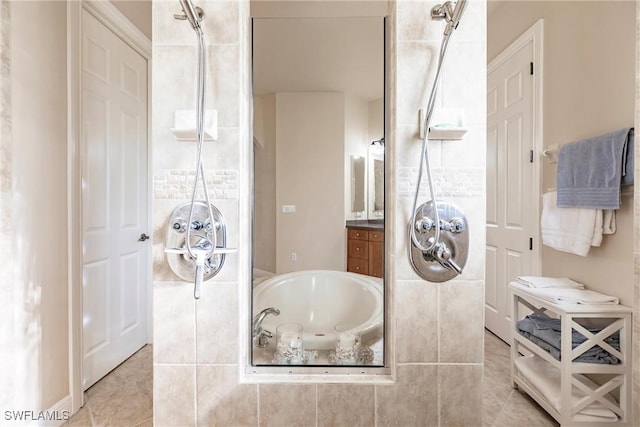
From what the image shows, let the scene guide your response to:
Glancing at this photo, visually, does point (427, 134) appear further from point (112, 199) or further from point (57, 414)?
point (57, 414)

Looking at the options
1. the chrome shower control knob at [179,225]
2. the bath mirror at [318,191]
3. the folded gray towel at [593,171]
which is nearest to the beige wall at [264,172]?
the bath mirror at [318,191]

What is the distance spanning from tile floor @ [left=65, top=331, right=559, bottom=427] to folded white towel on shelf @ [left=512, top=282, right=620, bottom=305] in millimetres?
352

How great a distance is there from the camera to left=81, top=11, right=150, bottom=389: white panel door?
1.80 m

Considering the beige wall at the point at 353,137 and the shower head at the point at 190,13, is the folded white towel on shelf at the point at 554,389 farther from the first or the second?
the shower head at the point at 190,13

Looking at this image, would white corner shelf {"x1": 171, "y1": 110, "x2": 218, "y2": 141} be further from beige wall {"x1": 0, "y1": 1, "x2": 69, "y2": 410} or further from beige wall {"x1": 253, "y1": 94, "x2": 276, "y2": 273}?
beige wall {"x1": 0, "y1": 1, "x2": 69, "y2": 410}

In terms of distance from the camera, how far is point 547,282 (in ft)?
4.96

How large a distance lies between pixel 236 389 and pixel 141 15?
2.48 meters

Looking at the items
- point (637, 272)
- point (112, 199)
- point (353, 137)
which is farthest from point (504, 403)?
point (112, 199)

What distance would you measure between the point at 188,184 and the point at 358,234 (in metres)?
0.68

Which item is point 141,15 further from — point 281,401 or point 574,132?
point 574,132

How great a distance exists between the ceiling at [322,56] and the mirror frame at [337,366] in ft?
0.10

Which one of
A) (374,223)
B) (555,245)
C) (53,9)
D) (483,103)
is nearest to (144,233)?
(53,9)

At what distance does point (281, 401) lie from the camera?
109cm

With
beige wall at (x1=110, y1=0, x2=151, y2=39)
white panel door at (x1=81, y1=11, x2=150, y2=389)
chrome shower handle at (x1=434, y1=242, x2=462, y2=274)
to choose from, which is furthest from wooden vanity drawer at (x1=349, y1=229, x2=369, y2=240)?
beige wall at (x1=110, y1=0, x2=151, y2=39)
